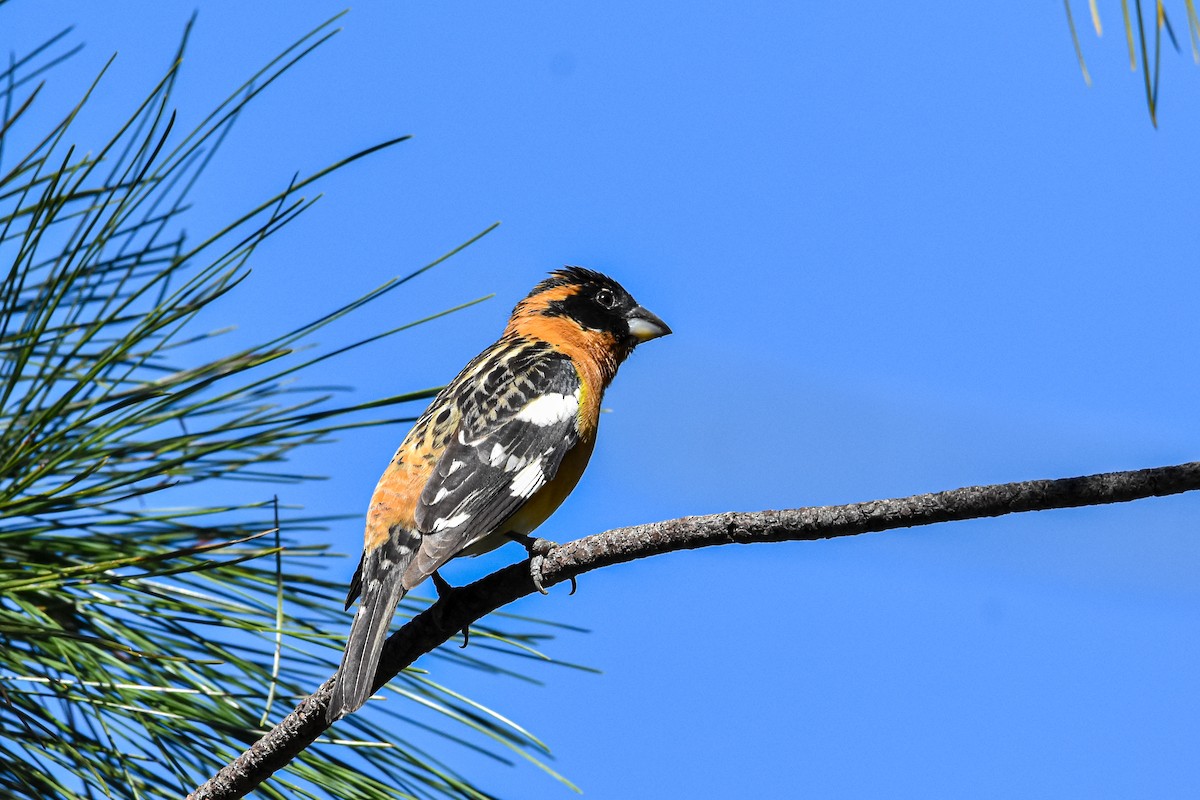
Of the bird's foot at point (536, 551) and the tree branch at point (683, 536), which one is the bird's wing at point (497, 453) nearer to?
the bird's foot at point (536, 551)

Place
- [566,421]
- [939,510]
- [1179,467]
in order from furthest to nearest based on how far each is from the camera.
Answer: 1. [566,421]
2. [939,510]
3. [1179,467]

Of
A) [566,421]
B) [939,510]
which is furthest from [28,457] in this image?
[939,510]

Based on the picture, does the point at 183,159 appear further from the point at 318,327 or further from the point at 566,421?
the point at 566,421

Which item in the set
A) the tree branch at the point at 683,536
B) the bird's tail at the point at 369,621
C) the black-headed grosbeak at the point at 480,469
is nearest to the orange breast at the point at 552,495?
the black-headed grosbeak at the point at 480,469

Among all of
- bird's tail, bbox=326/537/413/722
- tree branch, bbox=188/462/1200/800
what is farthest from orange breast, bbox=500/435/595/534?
tree branch, bbox=188/462/1200/800

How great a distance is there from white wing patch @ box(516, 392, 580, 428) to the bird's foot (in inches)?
16.2

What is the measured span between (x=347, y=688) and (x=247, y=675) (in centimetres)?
87

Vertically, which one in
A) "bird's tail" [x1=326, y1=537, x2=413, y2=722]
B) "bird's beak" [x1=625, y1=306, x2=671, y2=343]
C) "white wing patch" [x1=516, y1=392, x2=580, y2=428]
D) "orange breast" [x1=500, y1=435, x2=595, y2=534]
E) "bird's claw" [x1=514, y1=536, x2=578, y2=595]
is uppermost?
"bird's beak" [x1=625, y1=306, x2=671, y2=343]

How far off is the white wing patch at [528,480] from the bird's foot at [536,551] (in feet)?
0.41

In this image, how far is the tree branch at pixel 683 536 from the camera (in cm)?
190

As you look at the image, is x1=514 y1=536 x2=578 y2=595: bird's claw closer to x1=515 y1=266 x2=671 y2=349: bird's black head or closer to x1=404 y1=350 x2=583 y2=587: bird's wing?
x1=404 y1=350 x2=583 y2=587: bird's wing

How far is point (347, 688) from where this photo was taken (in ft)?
8.25

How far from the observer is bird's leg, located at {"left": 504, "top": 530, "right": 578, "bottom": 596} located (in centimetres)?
265

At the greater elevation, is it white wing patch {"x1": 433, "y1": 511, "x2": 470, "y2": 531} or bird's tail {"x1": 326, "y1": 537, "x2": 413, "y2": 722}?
white wing patch {"x1": 433, "y1": 511, "x2": 470, "y2": 531}
